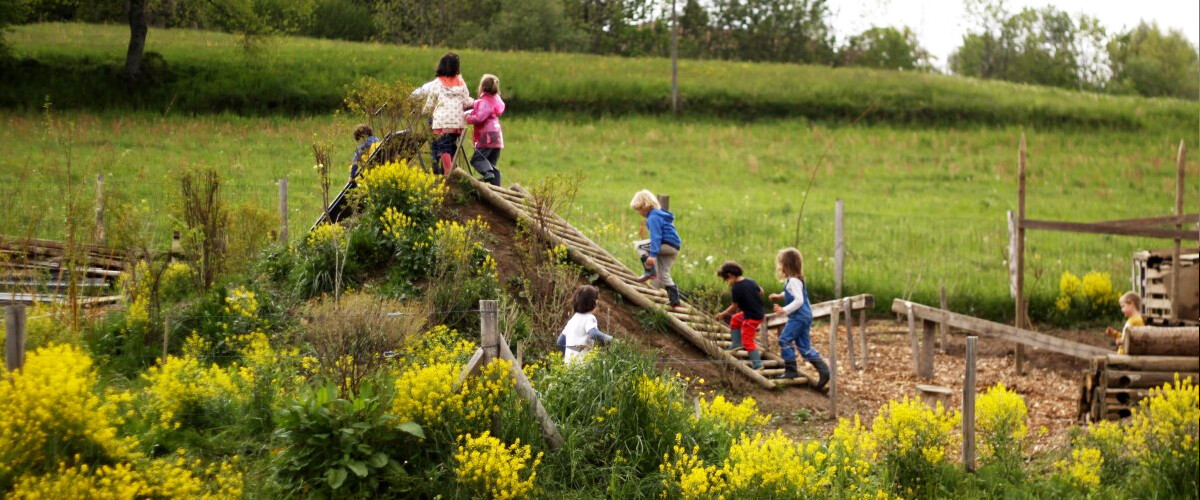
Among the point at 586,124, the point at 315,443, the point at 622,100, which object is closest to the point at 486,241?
the point at 315,443

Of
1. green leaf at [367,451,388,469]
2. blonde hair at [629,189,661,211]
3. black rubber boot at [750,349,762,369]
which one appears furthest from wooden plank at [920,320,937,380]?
green leaf at [367,451,388,469]

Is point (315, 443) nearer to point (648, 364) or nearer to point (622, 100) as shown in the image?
point (648, 364)

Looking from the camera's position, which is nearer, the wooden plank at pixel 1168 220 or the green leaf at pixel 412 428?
the green leaf at pixel 412 428

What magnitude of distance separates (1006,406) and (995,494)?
0.82 meters

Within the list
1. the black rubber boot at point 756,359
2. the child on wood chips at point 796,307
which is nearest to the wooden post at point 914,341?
the child on wood chips at point 796,307

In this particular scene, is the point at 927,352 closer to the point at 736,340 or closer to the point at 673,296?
the point at 736,340

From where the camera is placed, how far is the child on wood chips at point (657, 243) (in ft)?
41.2

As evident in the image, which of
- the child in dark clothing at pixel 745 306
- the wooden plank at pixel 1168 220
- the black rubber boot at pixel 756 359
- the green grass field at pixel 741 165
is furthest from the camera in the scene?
the green grass field at pixel 741 165

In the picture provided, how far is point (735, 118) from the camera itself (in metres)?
40.0

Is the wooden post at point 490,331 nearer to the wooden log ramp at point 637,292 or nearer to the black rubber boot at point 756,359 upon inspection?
the wooden log ramp at point 637,292

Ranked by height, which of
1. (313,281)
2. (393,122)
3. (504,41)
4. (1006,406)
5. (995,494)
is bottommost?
(995,494)

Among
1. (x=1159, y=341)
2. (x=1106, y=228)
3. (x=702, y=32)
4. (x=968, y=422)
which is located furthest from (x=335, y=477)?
(x=702, y=32)

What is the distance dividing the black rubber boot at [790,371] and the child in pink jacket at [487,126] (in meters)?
4.14

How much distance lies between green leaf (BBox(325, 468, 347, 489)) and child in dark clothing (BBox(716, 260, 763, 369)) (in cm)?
554
